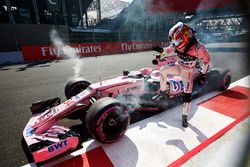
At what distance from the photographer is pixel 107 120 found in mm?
2516

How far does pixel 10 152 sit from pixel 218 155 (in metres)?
2.87

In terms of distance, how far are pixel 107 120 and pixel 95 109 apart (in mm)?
249

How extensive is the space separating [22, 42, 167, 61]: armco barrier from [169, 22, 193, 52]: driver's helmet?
41.3ft

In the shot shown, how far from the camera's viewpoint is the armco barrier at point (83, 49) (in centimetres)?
1329

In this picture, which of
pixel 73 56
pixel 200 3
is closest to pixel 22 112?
pixel 73 56

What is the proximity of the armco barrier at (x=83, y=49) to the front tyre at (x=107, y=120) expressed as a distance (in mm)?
12671

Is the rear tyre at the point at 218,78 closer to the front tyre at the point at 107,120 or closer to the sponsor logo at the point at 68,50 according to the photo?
the front tyre at the point at 107,120

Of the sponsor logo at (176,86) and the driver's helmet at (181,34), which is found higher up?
the driver's helmet at (181,34)

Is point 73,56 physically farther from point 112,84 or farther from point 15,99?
point 112,84

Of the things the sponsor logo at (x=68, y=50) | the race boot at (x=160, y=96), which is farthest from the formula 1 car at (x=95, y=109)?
the sponsor logo at (x=68, y=50)

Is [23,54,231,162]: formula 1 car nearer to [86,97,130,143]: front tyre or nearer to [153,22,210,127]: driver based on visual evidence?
[86,97,130,143]: front tyre

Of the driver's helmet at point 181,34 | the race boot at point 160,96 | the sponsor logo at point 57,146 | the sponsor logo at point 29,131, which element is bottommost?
the sponsor logo at point 57,146

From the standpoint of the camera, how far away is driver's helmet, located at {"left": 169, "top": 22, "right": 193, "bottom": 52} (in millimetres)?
2941

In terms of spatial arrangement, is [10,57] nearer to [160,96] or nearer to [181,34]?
[160,96]
